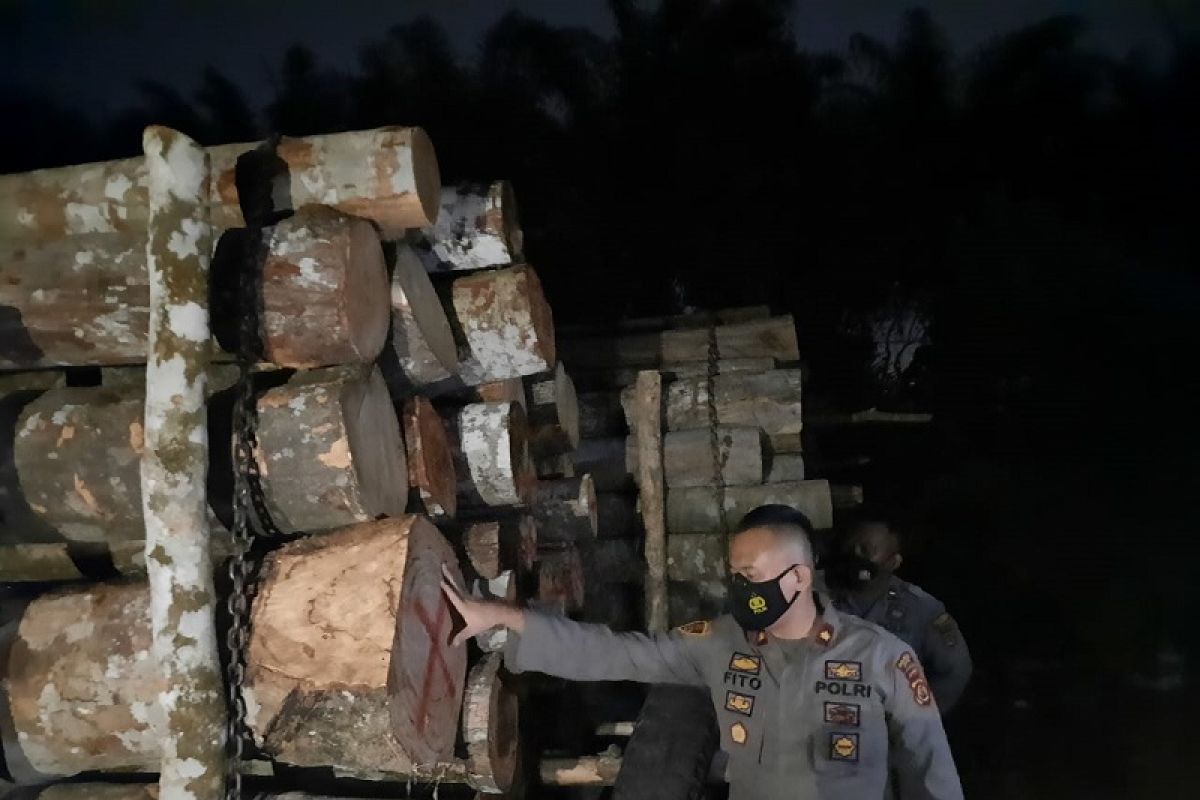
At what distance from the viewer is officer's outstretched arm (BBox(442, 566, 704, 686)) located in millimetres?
2797

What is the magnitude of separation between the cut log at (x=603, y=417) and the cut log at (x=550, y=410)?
996 mm

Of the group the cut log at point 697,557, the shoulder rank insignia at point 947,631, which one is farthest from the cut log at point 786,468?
the shoulder rank insignia at point 947,631

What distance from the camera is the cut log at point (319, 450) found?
2.25 metres

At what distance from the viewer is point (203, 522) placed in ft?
7.07

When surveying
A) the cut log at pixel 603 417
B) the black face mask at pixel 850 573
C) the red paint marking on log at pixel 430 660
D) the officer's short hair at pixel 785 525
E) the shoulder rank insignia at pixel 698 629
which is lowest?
the black face mask at pixel 850 573

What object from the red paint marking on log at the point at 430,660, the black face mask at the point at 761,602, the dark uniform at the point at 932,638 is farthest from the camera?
the dark uniform at the point at 932,638

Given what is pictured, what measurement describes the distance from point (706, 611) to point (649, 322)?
1.94 metres

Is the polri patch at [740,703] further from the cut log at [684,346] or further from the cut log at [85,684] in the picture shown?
the cut log at [684,346]

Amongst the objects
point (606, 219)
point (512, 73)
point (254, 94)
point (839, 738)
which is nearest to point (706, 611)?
point (839, 738)

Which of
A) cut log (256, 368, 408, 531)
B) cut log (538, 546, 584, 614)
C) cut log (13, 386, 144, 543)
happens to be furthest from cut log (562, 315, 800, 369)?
cut log (13, 386, 144, 543)

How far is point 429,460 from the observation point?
282 centimetres

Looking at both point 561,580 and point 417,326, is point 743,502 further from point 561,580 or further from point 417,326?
point 417,326

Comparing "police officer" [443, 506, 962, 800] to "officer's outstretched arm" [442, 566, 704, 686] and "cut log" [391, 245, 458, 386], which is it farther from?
"cut log" [391, 245, 458, 386]

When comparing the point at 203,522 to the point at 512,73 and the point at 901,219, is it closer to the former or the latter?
the point at 512,73
